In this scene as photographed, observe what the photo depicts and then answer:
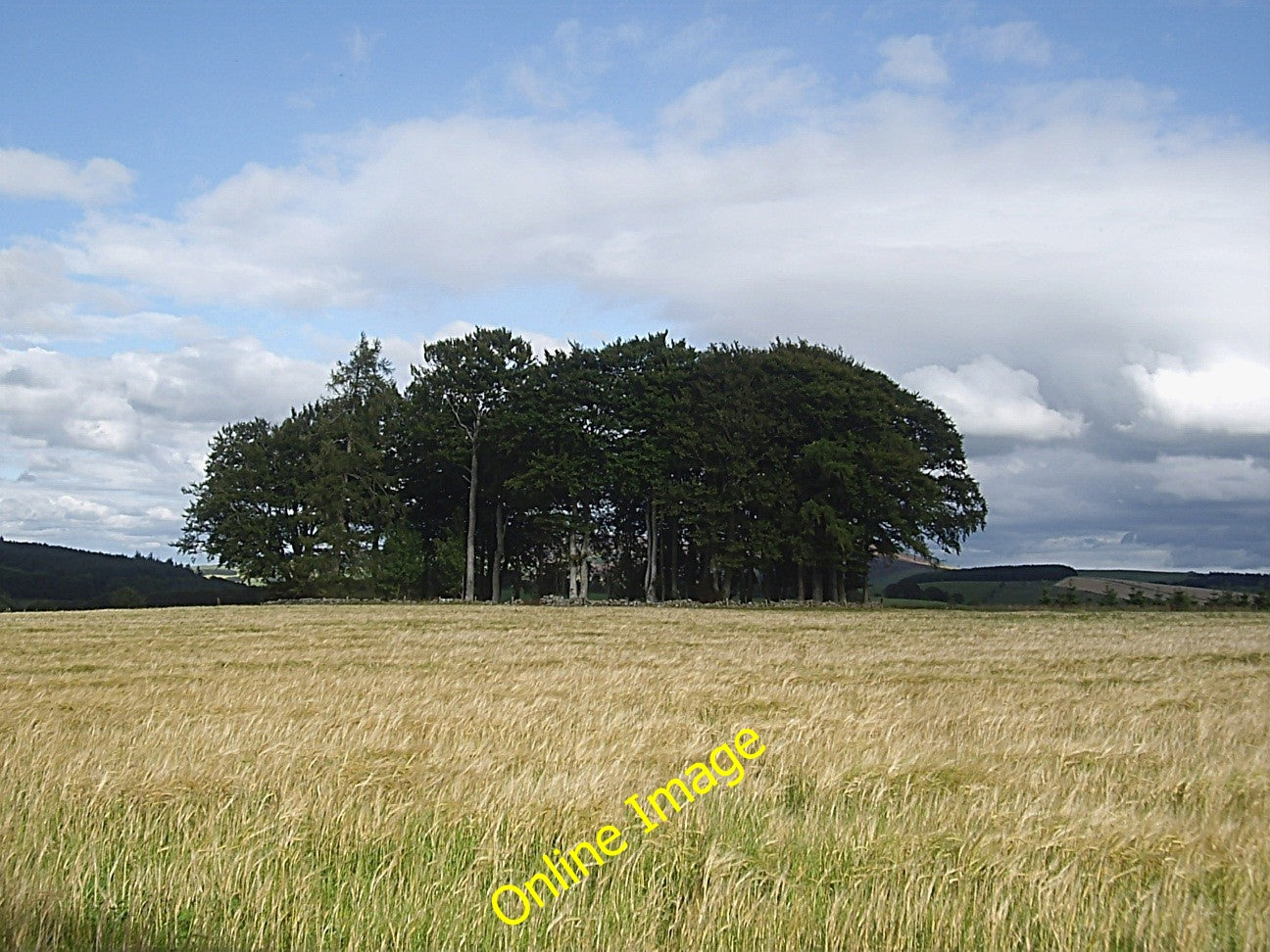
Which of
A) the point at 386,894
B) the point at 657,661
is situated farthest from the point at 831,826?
the point at 657,661

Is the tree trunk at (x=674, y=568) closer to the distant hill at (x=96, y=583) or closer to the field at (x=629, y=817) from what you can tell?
the distant hill at (x=96, y=583)

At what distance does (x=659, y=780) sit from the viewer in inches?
314

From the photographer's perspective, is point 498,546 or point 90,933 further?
point 498,546

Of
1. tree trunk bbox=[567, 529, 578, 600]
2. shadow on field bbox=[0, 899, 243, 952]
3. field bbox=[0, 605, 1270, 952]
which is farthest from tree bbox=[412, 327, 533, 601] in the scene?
shadow on field bbox=[0, 899, 243, 952]

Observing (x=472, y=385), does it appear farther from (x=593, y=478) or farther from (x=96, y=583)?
(x=96, y=583)

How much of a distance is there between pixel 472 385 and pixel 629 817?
2348 inches

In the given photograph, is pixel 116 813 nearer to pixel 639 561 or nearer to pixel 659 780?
pixel 659 780

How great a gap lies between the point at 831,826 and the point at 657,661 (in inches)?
528

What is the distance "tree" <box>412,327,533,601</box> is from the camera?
213ft

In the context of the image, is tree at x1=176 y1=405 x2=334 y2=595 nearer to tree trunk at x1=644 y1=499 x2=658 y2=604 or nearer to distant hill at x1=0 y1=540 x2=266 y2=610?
distant hill at x1=0 y1=540 x2=266 y2=610

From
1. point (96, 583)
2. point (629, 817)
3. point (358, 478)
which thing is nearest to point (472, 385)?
point (358, 478)

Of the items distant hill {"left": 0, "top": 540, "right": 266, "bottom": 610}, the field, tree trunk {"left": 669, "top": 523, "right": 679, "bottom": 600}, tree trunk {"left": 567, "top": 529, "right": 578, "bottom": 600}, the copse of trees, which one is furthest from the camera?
distant hill {"left": 0, "top": 540, "right": 266, "bottom": 610}

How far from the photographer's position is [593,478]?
6134 centimetres

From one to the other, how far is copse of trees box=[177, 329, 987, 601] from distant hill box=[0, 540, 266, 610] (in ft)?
30.2
